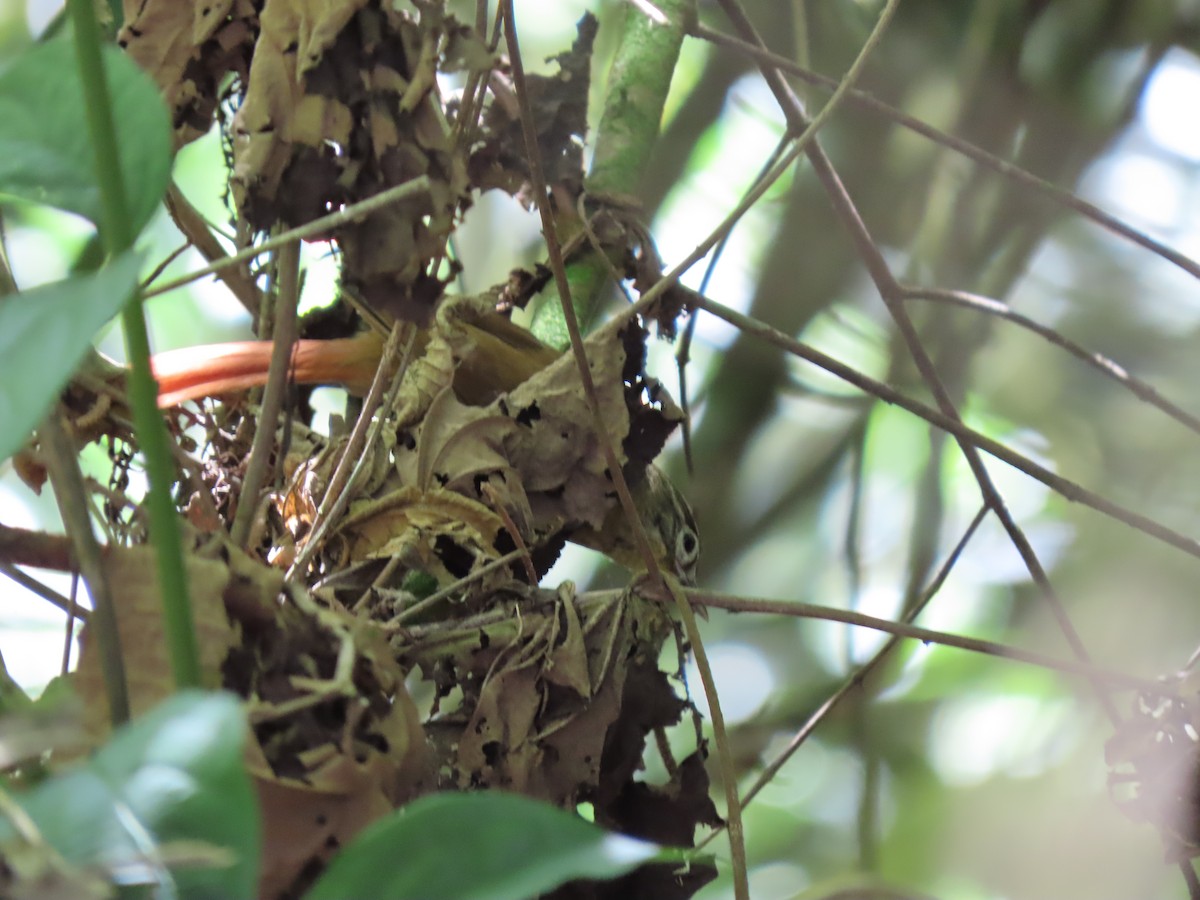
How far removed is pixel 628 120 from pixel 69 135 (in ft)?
1.95

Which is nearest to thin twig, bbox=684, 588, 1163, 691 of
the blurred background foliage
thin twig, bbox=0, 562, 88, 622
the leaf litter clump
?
the leaf litter clump

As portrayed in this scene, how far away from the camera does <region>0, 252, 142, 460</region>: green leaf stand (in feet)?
0.65

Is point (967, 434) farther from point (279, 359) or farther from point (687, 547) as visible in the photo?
point (279, 359)

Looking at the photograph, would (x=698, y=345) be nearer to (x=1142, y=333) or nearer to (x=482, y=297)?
(x=1142, y=333)

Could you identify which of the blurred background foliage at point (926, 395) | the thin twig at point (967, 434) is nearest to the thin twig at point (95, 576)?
the thin twig at point (967, 434)

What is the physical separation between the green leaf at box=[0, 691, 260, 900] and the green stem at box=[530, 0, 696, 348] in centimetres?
55

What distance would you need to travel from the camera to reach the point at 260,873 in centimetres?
29

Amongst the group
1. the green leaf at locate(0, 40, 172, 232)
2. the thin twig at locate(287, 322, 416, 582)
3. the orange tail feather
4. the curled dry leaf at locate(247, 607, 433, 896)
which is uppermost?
the orange tail feather

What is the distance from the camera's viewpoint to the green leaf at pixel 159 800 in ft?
0.60

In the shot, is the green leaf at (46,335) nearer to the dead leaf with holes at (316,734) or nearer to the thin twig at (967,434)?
the dead leaf with holes at (316,734)

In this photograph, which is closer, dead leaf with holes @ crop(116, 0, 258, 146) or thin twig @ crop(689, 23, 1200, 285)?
dead leaf with holes @ crop(116, 0, 258, 146)

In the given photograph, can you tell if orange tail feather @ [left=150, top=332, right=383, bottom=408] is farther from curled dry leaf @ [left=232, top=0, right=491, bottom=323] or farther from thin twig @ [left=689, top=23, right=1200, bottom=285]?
thin twig @ [left=689, top=23, right=1200, bottom=285]

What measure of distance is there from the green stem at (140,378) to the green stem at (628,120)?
0.48 m

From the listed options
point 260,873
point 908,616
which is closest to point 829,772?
point 908,616
